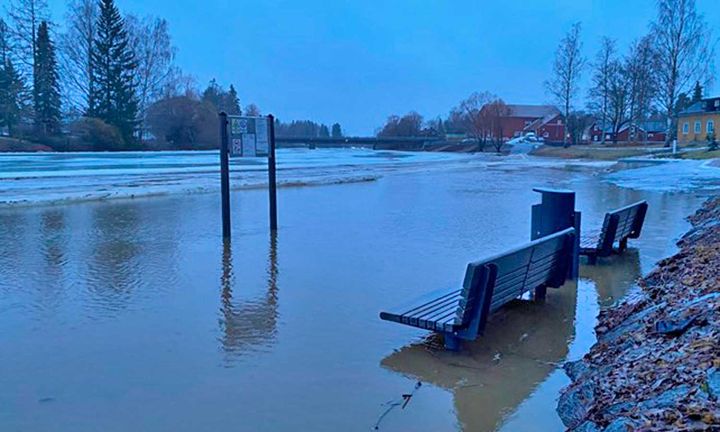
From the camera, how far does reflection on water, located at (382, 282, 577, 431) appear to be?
409cm

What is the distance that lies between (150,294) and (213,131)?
5769 centimetres

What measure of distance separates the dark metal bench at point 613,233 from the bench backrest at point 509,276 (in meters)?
1.79

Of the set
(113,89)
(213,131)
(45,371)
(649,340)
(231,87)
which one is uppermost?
(231,87)

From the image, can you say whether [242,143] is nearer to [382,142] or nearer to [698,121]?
[698,121]

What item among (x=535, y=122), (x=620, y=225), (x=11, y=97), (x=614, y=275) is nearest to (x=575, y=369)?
(x=614, y=275)

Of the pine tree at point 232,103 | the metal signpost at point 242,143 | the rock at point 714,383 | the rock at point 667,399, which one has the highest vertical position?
the pine tree at point 232,103

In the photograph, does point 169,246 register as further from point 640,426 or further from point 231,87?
point 231,87

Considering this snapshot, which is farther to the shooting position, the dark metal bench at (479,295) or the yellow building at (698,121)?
the yellow building at (698,121)

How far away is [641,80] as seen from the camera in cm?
6059

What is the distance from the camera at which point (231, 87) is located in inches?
4360

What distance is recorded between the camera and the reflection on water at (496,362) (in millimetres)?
4086

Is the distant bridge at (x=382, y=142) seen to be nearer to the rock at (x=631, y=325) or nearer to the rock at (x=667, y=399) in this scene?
the rock at (x=631, y=325)

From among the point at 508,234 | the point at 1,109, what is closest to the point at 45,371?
the point at 508,234

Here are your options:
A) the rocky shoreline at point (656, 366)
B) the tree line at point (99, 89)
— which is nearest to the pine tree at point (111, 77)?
the tree line at point (99, 89)
